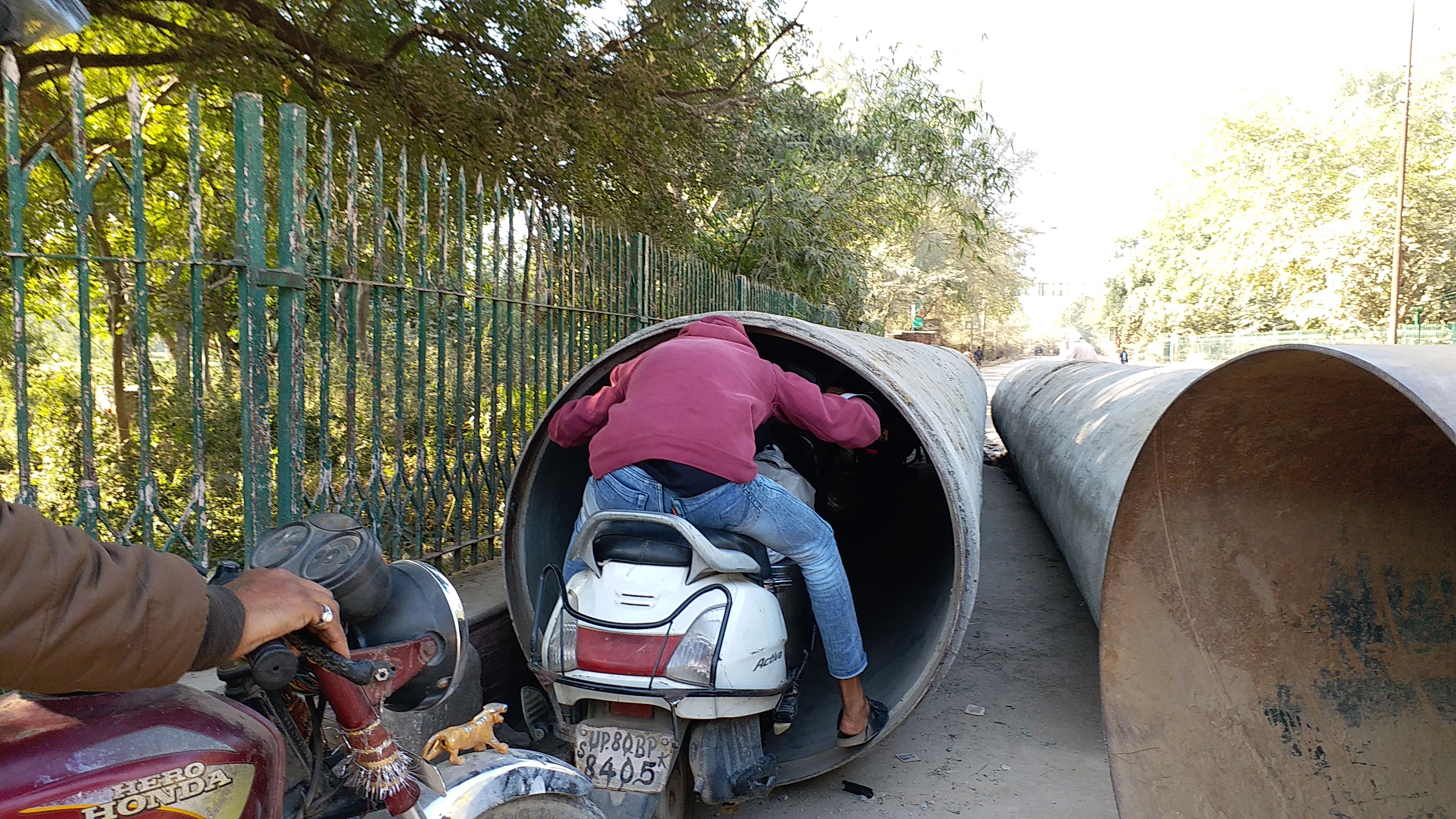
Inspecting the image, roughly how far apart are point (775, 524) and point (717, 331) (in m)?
0.82

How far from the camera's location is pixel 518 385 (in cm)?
468

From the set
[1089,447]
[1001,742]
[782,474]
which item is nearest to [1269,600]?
[1001,742]

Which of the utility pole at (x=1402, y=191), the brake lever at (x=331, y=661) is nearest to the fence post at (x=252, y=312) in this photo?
the brake lever at (x=331, y=661)

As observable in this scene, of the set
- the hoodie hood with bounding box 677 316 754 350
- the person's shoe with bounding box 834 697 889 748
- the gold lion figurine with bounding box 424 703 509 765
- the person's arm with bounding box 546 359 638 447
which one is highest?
the hoodie hood with bounding box 677 316 754 350

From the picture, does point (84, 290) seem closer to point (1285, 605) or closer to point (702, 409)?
point (702, 409)

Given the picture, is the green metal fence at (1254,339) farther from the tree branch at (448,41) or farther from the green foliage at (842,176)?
the tree branch at (448,41)

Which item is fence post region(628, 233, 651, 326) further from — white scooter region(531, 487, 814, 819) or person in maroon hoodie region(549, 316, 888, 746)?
white scooter region(531, 487, 814, 819)

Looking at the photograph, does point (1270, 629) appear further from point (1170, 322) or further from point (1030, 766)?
point (1170, 322)

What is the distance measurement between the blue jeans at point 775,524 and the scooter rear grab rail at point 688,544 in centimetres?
5

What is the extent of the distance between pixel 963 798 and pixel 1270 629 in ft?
4.17

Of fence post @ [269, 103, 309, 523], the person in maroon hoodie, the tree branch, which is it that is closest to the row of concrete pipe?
the person in maroon hoodie

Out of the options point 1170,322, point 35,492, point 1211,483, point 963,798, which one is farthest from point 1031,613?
point 1170,322

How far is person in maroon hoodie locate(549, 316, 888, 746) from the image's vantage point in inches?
120

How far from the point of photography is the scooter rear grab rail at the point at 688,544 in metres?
2.90
